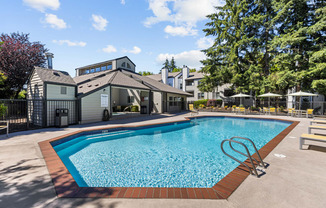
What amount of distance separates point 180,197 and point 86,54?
15.4 meters

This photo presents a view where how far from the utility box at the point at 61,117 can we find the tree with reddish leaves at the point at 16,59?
968cm

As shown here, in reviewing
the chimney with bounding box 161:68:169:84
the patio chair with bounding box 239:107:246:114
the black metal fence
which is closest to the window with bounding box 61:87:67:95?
the black metal fence

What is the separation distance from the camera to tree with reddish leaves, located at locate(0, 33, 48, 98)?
1423cm

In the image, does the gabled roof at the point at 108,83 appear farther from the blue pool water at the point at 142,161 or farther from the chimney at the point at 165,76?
the chimney at the point at 165,76

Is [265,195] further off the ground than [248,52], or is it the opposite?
[248,52]

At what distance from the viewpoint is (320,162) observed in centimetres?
391

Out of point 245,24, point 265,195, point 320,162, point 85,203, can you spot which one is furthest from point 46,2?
point 245,24

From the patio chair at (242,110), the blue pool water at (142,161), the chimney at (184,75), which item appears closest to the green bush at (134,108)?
the blue pool water at (142,161)

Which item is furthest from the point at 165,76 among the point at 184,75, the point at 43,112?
the point at 43,112

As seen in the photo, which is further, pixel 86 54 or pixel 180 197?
pixel 86 54

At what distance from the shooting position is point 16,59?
14578 mm

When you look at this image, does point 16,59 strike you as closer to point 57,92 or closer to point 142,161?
point 57,92

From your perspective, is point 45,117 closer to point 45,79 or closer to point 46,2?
point 45,79

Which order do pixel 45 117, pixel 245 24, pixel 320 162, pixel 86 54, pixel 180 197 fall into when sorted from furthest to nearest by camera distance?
pixel 245 24 < pixel 86 54 < pixel 45 117 < pixel 320 162 < pixel 180 197
